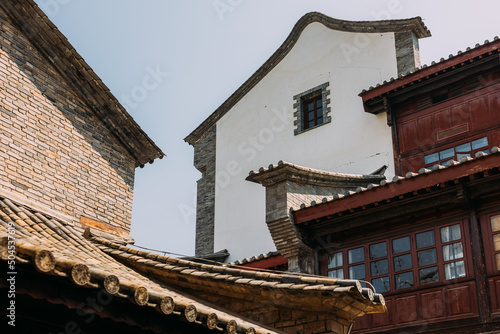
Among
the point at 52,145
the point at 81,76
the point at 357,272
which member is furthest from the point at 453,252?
the point at 81,76

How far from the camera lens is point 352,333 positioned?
476 inches

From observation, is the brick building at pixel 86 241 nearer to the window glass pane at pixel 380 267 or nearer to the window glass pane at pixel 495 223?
the window glass pane at pixel 380 267

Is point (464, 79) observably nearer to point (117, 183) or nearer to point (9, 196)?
point (117, 183)

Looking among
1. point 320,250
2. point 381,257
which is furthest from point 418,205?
point 320,250

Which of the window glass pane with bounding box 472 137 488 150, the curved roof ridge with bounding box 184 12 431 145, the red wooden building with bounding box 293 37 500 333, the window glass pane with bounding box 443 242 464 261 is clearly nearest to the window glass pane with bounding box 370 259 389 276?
the red wooden building with bounding box 293 37 500 333

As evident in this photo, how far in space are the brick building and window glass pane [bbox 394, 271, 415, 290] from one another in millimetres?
3797

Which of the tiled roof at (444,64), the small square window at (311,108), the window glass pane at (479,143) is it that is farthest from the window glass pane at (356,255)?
the small square window at (311,108)

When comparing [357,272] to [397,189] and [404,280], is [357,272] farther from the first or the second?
[397,189]

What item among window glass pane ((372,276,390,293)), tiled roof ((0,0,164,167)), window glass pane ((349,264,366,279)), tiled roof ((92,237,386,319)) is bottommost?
tiled roof ((92,237,386,319))

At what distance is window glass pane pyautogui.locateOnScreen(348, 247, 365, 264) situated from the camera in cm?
1269

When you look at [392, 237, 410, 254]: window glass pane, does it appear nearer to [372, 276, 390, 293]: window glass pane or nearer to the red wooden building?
the red wooden building

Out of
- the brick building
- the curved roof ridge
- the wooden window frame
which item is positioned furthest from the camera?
the curved roof ridge

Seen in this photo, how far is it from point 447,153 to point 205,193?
9187 mm

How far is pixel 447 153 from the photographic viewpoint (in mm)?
15477
